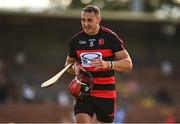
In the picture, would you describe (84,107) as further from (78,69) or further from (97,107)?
(78,69)

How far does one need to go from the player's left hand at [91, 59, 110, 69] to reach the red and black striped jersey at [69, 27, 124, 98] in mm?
209

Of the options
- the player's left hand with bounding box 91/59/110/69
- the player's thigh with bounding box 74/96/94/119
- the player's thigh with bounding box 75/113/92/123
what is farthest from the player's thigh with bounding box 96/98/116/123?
the player's left hand with bounding box 91/59/110/69

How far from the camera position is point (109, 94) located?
1003 centimetres

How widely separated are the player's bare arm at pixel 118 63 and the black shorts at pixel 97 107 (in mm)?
525

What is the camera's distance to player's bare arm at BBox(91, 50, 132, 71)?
955 centimetres

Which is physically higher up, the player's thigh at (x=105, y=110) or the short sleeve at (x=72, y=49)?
the short sleeve at (x=72, y=49)

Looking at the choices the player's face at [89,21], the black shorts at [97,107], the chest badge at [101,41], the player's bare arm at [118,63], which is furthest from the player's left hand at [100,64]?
the black shorts at [97,107]

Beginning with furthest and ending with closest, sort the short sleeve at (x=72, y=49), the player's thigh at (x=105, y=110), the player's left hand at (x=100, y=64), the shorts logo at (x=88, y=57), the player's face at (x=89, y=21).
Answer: the short sleeve at (x=72, y=49), the player's thigh at (x=105, y=110), the shorts logo at (x=88, y=57), the player's face at (x=89, y=21), the player's left hand at (x=100, y=64)

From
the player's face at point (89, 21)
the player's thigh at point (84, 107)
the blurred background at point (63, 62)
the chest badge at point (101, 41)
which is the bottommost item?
the blurred background at point (63, 62)

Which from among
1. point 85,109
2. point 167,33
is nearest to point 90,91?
point 85,109

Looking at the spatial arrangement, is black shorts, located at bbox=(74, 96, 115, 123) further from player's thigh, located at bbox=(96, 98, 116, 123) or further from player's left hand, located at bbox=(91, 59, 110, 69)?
player's left hand, located at bbox=(91, 59, 110, 69)

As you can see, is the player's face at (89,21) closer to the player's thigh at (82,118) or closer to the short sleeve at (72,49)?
the short sleeve at (72,49)

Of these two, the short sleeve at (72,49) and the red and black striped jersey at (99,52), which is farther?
the short sleeve at (72,49)

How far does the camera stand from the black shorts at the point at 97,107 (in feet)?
32.4
